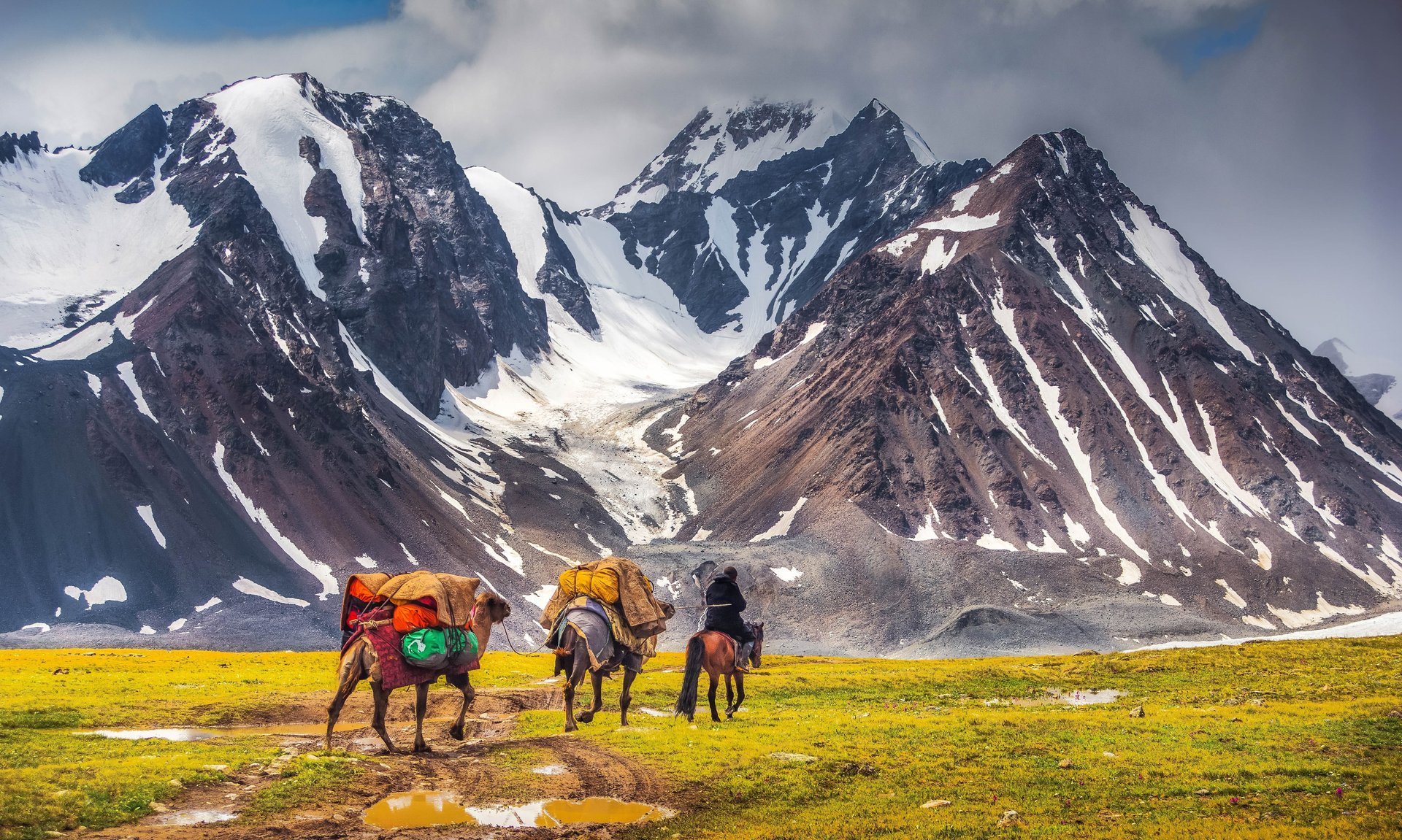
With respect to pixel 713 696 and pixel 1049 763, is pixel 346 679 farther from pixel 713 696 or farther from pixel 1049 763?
pixel 1049 763

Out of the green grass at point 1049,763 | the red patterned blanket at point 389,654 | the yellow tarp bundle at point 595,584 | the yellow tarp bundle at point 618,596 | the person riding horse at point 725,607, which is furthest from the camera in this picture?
the person riding horse at point 725,607

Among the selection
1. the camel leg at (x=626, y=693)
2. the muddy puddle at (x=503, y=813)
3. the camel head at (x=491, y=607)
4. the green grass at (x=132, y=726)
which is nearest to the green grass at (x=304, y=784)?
the green grass at (x=132, y=726)

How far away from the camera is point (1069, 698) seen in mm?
49625

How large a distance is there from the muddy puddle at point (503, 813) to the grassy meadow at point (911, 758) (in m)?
0.88

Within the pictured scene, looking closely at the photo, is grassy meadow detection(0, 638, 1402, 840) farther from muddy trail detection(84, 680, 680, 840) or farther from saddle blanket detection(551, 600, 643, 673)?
saddle blanket detection(551, 600, 643, 673)

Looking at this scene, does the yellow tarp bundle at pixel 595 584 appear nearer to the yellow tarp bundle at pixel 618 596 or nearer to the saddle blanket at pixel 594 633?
the yellow tarp bundle at pixel 618 596

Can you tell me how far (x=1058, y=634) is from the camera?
135 m

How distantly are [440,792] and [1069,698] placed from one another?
33663mm

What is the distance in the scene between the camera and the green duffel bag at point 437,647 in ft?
96.3

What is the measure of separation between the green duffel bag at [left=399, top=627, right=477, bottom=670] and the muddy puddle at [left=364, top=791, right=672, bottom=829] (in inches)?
228

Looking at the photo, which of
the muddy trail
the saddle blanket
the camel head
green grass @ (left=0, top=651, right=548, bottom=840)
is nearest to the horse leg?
the saddle blanket

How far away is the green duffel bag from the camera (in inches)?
1156

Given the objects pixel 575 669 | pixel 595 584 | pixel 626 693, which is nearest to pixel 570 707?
pixel 575 669

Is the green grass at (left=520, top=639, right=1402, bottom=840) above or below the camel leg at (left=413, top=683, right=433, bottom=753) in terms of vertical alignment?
below
